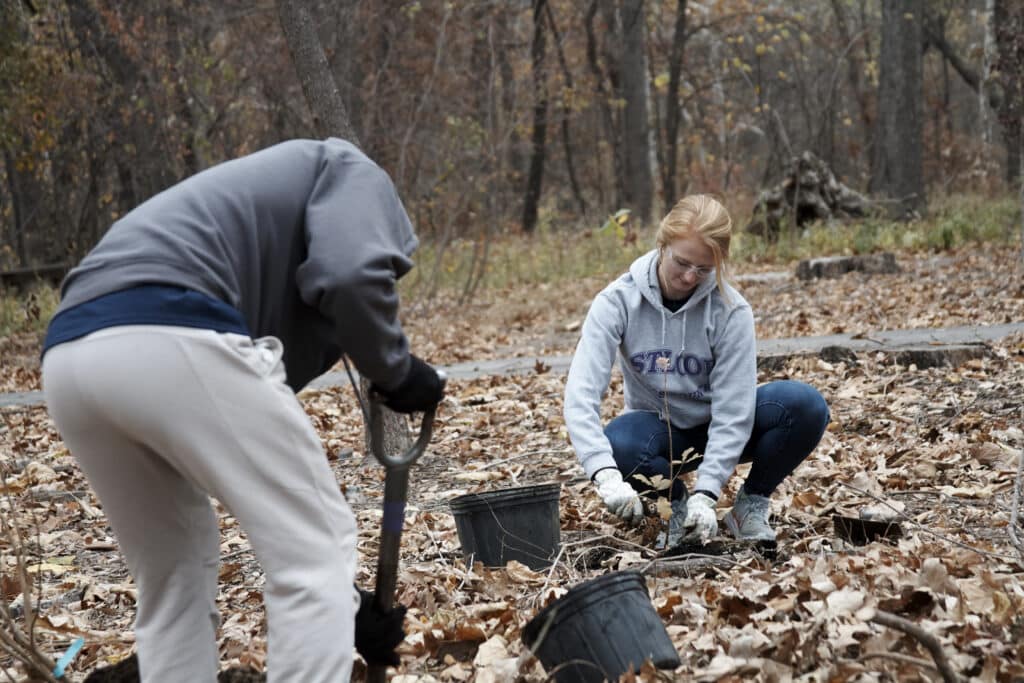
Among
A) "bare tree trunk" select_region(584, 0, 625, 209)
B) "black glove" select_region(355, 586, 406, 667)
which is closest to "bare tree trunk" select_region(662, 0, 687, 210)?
"bare tree trunk" select_region(584, 0, 625, 209)

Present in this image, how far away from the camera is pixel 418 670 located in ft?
11.1

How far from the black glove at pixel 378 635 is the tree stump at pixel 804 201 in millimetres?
14344

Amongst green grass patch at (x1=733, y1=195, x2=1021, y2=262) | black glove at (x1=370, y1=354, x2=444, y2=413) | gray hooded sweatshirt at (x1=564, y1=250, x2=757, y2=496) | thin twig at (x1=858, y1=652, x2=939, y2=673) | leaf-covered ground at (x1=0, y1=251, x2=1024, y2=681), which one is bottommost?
green grass patch at (x1=733, y1=195, x2=1021, y2=262)

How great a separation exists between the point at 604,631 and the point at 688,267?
64.0 inches

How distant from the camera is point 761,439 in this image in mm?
4281

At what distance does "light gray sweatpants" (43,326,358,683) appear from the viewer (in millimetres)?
2184

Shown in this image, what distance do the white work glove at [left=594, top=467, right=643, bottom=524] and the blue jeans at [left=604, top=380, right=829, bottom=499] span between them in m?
0.22

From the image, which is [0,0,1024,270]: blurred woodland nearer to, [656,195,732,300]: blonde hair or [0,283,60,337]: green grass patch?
[0,283,60,337]: green grass patch

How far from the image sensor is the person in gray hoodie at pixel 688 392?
4.06 m

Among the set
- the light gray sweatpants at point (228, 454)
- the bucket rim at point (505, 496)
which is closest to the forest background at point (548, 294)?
the bucket rim at point (505, 496)

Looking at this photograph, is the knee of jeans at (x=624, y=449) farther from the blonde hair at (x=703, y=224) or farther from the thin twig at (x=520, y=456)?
the thin twig at (x=520, y=456)

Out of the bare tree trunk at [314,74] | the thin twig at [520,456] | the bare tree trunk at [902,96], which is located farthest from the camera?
the bare tree trunk at [902,96]

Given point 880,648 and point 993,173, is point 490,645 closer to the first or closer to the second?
point 880,648

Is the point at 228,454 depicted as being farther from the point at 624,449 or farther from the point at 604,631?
the point at 624,449
